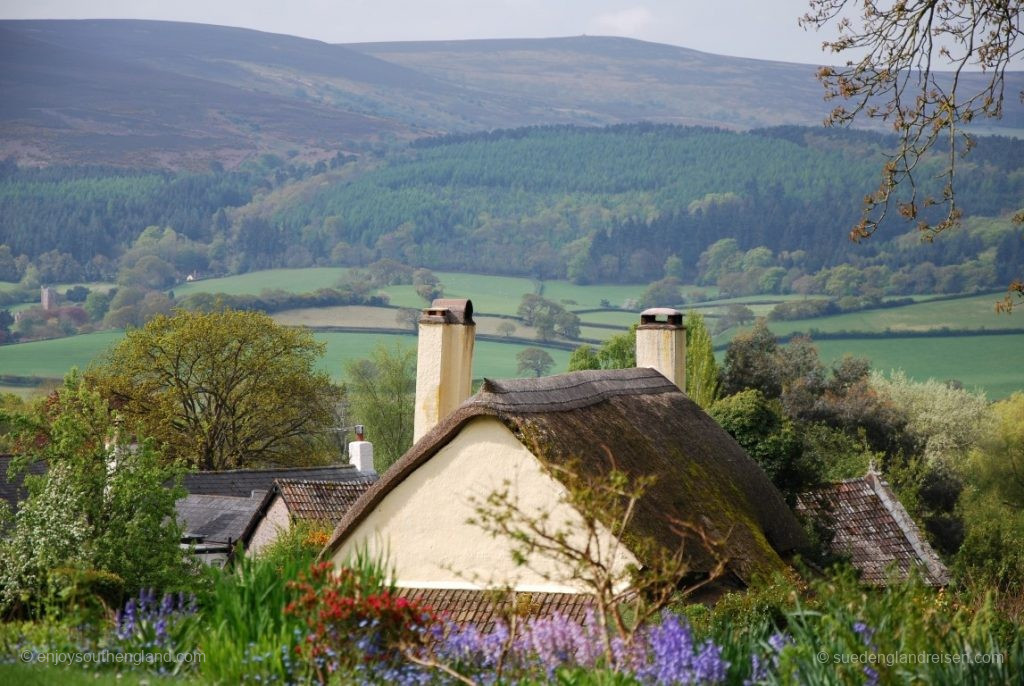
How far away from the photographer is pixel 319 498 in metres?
24.3

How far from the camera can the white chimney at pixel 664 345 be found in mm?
20656

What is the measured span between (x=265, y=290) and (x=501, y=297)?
27122 millimetres

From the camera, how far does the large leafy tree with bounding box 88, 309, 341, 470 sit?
172ft

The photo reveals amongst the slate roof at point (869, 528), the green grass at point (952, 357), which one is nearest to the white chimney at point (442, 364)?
the slate roof at point (869, 528)

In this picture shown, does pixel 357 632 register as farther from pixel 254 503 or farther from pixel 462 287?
pixel 462 287

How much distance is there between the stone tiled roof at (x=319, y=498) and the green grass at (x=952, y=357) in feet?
288

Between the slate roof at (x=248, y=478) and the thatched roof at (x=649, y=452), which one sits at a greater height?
the thatched roof at (x=649, y=452)

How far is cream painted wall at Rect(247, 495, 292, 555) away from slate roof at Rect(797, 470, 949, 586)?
28.2ft

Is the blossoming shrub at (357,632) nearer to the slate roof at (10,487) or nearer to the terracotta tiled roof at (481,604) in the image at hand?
the terracotta tiled roof at (481,604)

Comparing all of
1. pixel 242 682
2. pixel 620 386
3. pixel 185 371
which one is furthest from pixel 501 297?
pixel 242 682

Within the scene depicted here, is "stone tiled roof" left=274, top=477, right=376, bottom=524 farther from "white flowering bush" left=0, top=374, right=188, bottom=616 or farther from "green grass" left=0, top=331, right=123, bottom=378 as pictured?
"green grass" left=0, top=331, right=123, bottom=378

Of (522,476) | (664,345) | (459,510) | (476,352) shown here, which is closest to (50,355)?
(476,352)

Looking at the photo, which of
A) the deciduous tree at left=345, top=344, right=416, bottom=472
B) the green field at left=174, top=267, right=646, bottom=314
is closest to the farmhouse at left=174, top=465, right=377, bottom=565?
the deciduous tree at left=345, top=344, right=416, bottom=472

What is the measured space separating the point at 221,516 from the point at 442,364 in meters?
13.0
